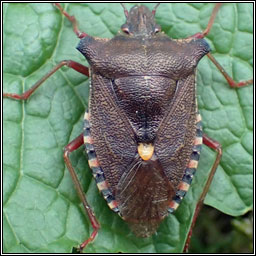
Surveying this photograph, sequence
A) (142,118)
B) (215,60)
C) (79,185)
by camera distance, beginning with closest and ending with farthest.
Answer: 1. (142,118)
2. (79,185)
3. (215,60)

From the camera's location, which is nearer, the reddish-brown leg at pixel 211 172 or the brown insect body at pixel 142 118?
the brown insect body at pixel 142 118

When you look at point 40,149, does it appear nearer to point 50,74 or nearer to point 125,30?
point 50,74

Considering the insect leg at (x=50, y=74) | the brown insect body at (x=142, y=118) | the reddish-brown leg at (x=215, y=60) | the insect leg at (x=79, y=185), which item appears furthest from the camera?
the reddish-brown leg at (x=215, y=60)

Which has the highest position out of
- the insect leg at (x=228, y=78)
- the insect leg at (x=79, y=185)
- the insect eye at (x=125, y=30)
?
the insect eye at (x=125, y=30)

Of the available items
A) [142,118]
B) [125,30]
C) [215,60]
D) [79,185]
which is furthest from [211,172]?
[125,30]

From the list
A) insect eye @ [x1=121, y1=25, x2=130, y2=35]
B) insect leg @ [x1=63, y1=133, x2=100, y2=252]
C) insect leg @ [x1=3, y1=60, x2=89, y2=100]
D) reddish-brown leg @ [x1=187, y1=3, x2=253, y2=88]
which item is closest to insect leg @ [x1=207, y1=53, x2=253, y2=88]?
reddish-brown leg @ [x1=187, y1=3, x2=253, y2=88]

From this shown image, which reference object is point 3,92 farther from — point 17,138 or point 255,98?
point 255,98

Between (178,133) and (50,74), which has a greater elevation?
(50,74)

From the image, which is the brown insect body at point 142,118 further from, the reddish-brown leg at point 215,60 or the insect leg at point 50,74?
the reddish-brown leg at point 215,60

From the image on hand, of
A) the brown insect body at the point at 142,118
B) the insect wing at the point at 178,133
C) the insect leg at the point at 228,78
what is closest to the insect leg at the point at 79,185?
the brown insect body at the point at 142,118

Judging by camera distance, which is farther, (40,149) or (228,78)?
(228,78)

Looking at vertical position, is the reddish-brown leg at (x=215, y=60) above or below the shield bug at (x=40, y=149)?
above
